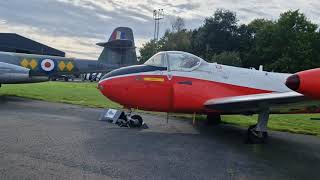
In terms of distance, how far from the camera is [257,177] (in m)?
5.79

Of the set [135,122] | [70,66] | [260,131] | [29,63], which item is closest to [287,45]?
[70,66]

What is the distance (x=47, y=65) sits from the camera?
23.4 metres

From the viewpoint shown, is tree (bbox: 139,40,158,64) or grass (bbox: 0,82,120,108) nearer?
grass (bbox: 0,82,120,108)

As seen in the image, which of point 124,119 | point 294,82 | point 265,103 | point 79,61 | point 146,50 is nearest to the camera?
point 294,82

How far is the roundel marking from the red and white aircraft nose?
64.0 ft

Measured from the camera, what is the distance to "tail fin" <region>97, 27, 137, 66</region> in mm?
25578

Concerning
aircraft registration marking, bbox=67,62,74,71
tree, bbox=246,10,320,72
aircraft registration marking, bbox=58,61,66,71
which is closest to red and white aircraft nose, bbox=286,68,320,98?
aircraft registration marking, bbox=58,61,66,71

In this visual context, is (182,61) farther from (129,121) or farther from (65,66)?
(65,66)

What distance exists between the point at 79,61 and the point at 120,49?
2.70 meters

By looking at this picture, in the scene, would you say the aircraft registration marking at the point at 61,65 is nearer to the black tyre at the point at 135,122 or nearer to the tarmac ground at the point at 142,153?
the tarmac ground at the point at 142,153

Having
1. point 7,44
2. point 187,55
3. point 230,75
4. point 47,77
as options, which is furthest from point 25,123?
point 7,44

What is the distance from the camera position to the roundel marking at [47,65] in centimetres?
2333

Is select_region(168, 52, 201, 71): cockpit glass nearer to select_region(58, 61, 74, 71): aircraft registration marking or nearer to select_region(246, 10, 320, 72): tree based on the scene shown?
select_region(58, 61, 74, 71): aircraft registration marking

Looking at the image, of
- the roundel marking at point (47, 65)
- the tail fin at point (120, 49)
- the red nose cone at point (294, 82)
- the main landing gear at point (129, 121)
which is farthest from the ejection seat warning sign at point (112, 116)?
the tail fin at point (120, 49)
